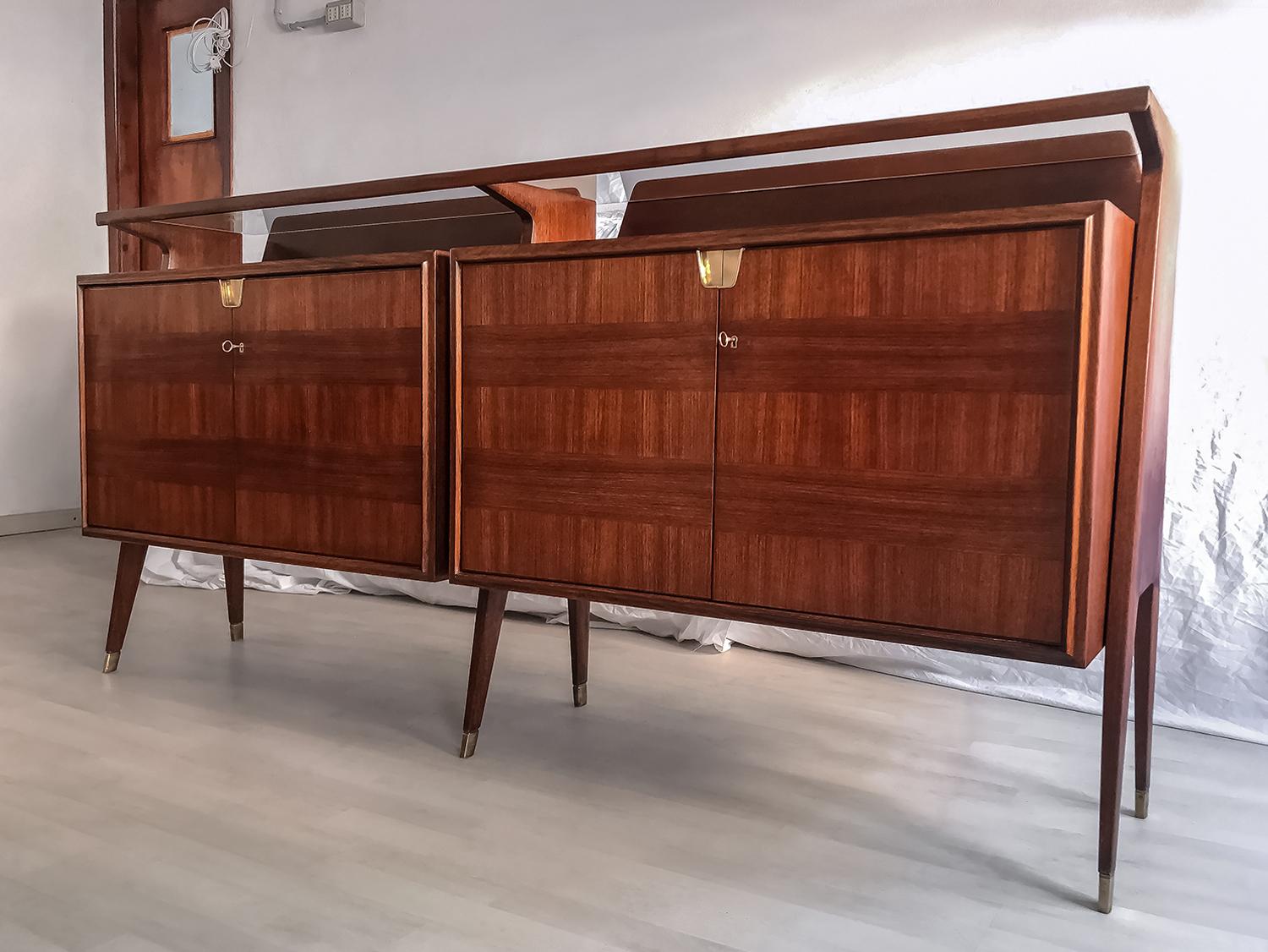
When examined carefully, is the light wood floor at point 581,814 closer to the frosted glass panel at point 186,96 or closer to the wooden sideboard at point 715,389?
the wooden sideboard at point 715,389

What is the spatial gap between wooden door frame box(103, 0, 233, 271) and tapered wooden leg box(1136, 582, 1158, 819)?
3.72 m

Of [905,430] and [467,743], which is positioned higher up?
[905,430]

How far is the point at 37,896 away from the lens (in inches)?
49.0

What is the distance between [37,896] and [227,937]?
278 millimetres

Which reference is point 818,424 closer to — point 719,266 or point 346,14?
point 719,266

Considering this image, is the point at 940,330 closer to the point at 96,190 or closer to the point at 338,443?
the point at 338,443

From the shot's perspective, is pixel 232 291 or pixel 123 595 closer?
pixel 232 291

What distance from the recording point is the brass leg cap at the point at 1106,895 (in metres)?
1.25

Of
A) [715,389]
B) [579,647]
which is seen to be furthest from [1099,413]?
[579,647]

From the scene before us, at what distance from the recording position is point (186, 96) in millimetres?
3787

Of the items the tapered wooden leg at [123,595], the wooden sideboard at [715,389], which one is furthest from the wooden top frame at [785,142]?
the tapered wooden leg at [123,595]

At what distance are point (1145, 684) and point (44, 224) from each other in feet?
13.8

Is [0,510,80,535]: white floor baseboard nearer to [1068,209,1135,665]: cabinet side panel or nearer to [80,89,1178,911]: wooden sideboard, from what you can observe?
[80,89,1178,911]: wooden sideboard

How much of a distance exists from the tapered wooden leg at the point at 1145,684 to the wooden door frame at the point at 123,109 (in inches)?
147
